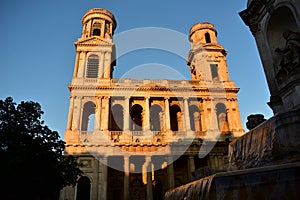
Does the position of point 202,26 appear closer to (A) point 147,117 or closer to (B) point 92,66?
(B) point 92,66

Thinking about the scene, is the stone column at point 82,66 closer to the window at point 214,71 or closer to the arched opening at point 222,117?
the window at point 214,71

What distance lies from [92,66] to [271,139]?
27.7m

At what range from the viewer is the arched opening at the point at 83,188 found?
23297mm

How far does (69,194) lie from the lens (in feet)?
73.7

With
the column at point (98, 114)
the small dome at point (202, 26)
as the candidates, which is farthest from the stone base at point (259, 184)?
the small dome at point (202, 26)

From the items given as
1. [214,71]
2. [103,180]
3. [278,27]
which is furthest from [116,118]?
[278,27]

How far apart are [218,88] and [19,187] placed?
23923 millimetres

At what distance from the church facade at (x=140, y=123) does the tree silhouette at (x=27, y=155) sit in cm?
802

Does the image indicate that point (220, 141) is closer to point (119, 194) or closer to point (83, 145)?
point (119, 194)

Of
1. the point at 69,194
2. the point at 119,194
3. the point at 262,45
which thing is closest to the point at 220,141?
the point at 119,194

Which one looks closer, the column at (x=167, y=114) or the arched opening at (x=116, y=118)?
the column at (x=167, y=114)

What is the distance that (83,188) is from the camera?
77.2 ft

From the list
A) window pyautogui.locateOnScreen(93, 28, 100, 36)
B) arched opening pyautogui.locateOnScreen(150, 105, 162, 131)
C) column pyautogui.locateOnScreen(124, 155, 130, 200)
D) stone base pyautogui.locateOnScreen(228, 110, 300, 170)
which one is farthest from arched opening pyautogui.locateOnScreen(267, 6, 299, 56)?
window pyautogui.locateOnScreen(93, 28, 100, 36)

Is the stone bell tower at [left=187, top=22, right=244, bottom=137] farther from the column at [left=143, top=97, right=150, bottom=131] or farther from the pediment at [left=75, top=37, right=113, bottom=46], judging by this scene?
the pediment at [left=75, top=37, right=113, bottom=46]
